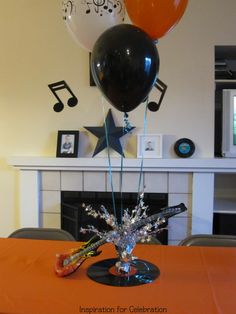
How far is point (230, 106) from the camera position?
2.54m

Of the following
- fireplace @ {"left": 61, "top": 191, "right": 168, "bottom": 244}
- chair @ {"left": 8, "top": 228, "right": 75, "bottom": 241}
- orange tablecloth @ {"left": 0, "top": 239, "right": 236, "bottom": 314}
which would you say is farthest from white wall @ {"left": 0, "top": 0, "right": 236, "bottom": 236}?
orange tablecloth @ {"left": 0, "top": 239, "right": 236, "bottom": 314}

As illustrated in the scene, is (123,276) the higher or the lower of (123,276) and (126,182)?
the lower

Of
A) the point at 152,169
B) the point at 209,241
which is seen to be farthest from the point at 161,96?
the point at 209,241

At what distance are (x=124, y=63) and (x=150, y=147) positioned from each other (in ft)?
5.14

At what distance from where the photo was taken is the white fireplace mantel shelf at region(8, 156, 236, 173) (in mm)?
2539

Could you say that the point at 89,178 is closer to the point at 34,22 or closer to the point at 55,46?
the point at 55,46

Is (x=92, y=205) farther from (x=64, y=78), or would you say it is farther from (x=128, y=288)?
(x=128, y=288)

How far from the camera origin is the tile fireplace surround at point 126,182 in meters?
2.59

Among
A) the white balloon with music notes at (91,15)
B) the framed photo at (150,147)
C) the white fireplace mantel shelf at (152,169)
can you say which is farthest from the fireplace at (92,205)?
the white balloon with music notes at (91,15)

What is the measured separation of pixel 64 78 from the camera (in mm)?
2787

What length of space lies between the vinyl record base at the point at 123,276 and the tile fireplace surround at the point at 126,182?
4.20 ft

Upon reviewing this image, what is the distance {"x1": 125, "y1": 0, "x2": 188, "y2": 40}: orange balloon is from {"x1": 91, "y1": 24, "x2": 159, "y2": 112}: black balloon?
0.31 m

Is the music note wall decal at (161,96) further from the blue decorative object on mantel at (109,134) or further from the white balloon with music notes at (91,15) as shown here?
the white balloon with music notes at (91,15)

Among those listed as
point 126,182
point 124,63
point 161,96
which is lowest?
point 126,182
